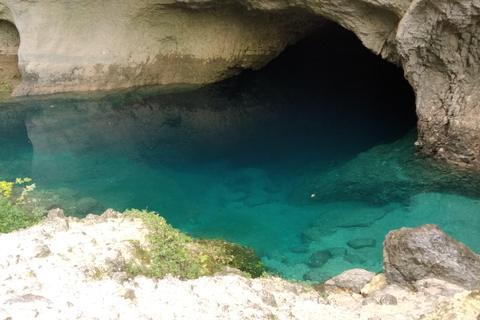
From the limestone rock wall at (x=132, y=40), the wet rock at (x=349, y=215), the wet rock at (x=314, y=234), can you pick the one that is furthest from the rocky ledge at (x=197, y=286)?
the limestone rock wall at (x=132, y=40)

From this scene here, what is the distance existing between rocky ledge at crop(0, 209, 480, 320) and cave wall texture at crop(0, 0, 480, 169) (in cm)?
399

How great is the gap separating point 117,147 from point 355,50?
32.5ft


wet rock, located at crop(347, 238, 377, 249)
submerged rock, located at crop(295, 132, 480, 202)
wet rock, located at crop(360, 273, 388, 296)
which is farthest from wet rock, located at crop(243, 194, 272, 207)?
wet rock, located at crop(360, 273, 388, 296)

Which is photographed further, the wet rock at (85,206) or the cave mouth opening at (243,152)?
the wet rock at (85,206)

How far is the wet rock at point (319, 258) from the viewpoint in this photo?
5652 mm

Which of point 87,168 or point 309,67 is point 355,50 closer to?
point 309,67

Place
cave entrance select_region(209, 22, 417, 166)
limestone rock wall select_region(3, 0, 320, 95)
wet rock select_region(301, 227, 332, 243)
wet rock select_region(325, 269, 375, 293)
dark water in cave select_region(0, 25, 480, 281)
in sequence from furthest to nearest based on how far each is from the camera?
limestone rock wall select_region(3, 0, 320, 95)
cave entrance select_region(209, 22, 417, 166)
dark water in cave select_region(0, 25, 480, 281)
wet rock select_region(301, 227, 332, 243)
wet rock select_region(325, 269, 375, 293)

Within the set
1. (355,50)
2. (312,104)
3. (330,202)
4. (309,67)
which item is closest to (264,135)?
(312,104)

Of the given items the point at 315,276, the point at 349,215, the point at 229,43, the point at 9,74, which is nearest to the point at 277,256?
the point at 315,276

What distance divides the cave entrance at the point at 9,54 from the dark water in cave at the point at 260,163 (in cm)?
136

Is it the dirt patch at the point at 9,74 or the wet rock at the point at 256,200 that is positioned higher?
the wet rock at the point at 256,200

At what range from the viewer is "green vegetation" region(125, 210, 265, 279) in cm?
434

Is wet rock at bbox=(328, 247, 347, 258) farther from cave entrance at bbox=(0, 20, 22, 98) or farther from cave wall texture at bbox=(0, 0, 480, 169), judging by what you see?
cave entrance at bbox=(0, 20, 22, 98)

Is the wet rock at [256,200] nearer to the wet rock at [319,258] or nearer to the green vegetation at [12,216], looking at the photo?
the wet rock at [319,258]
